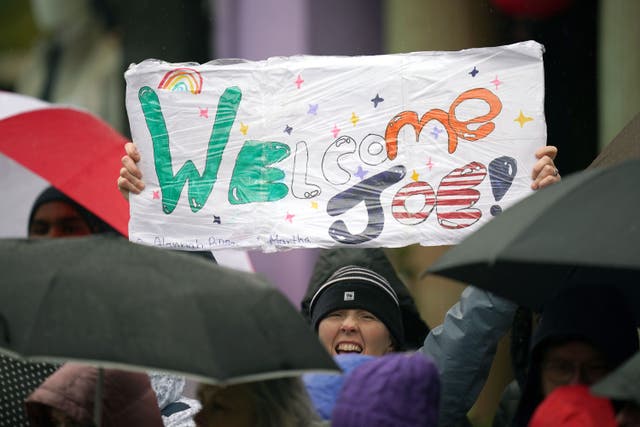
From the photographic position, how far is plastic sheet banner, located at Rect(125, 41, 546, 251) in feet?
15.4

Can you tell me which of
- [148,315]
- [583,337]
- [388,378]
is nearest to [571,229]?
[388,378]

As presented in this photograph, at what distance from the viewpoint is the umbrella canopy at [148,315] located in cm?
337

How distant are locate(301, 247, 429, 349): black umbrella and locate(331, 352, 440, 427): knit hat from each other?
5.48ft

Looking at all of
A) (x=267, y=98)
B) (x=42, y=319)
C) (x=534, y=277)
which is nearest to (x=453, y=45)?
(x=267, y=98)

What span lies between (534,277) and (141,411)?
4.14 feet

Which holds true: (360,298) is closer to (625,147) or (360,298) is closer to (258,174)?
(258,174)

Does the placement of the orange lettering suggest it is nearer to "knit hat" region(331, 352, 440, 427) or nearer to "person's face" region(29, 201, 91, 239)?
"knit hat" region(331, 352, 440, 427)

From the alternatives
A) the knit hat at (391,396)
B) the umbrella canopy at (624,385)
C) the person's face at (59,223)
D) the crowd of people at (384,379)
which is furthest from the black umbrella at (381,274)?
the umbrella canopy at (624,385)

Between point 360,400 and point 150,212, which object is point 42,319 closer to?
point 360,400

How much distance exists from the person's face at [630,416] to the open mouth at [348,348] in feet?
4.61

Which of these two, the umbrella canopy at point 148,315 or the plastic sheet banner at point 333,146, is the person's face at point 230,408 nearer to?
the umbrella canopy at point 148,315

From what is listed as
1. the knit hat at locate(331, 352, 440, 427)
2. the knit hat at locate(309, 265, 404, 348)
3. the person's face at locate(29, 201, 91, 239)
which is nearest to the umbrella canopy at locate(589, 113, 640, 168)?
the knit hat at locate(309, 265, 404, 348)

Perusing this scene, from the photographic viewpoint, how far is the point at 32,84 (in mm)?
9383

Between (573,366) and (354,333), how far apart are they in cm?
117
